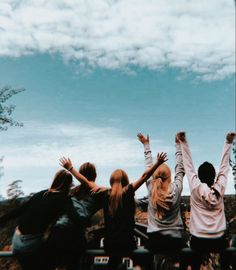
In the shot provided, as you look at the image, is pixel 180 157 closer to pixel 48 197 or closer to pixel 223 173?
pixel 223 173


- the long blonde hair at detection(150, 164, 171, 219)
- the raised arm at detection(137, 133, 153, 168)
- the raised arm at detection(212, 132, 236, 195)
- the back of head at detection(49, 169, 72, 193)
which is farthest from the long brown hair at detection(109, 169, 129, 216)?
the raised arm at detection(212, 132, 236, 195)

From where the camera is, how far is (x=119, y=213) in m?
4.55

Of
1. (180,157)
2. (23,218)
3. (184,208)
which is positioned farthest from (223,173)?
(184,208)

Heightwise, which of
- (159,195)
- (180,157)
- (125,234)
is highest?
(180,157)

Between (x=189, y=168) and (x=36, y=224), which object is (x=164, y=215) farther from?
(x=36, y=224)

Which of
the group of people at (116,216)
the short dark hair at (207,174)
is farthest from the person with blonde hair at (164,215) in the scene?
the short dark hair at (207,174)

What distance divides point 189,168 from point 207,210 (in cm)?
58

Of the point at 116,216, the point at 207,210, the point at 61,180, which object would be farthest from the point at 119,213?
the point at 207,210

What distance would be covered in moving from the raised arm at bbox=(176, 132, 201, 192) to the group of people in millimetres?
13

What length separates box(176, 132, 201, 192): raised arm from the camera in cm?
493

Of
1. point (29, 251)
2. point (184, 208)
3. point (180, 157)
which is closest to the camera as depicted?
point (29, 251)

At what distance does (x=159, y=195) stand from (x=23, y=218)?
166 centimetres

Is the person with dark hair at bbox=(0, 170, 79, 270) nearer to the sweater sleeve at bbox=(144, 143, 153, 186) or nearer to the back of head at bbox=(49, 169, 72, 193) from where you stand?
the back of head at bbox=(49, 169, 72, 193)

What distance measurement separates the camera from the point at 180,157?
5.35 meters
